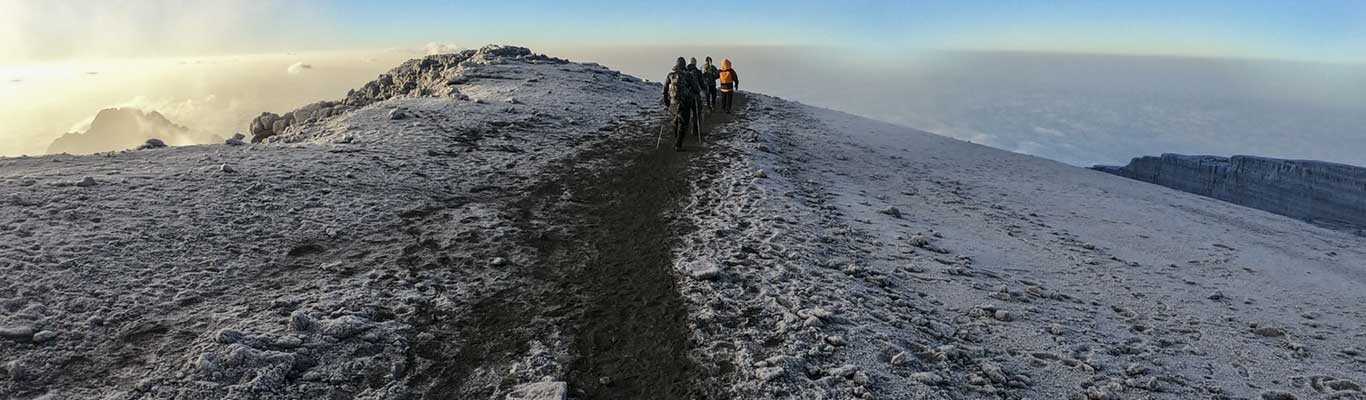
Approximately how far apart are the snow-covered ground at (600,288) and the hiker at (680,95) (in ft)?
9.96

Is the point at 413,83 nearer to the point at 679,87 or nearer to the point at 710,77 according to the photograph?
the point at 710,77

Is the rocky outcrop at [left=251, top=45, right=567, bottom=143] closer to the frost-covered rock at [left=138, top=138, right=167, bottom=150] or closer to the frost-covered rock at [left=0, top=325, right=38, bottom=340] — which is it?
the frost-covered rock at [left=138, top=138, right=167, bottom=150]

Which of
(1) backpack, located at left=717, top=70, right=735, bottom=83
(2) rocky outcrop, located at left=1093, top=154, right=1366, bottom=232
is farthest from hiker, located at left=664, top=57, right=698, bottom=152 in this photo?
(2) rocky outcrop, located at left=1093, top=154, right=1366, bottom=232

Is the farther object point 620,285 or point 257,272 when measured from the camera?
point 620,285

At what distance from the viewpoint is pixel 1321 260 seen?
43.0ft

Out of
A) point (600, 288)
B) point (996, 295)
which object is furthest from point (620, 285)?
point (996, 295)

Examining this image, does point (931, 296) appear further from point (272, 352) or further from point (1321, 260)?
point (1321, 260)

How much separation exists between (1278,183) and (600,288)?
131ft

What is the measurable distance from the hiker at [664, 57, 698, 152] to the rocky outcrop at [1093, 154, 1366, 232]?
1231 inches

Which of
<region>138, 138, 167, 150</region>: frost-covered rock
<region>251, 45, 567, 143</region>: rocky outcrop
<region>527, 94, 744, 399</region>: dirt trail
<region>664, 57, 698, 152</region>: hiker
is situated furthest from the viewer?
<region>251, 45, 567, 143</region>: rocky outcrop

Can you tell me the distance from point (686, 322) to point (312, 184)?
7529 mm

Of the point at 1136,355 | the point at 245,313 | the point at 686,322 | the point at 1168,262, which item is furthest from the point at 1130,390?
the point at 245,313

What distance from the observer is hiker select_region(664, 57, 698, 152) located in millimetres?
16328

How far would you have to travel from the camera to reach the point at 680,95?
1634cm
